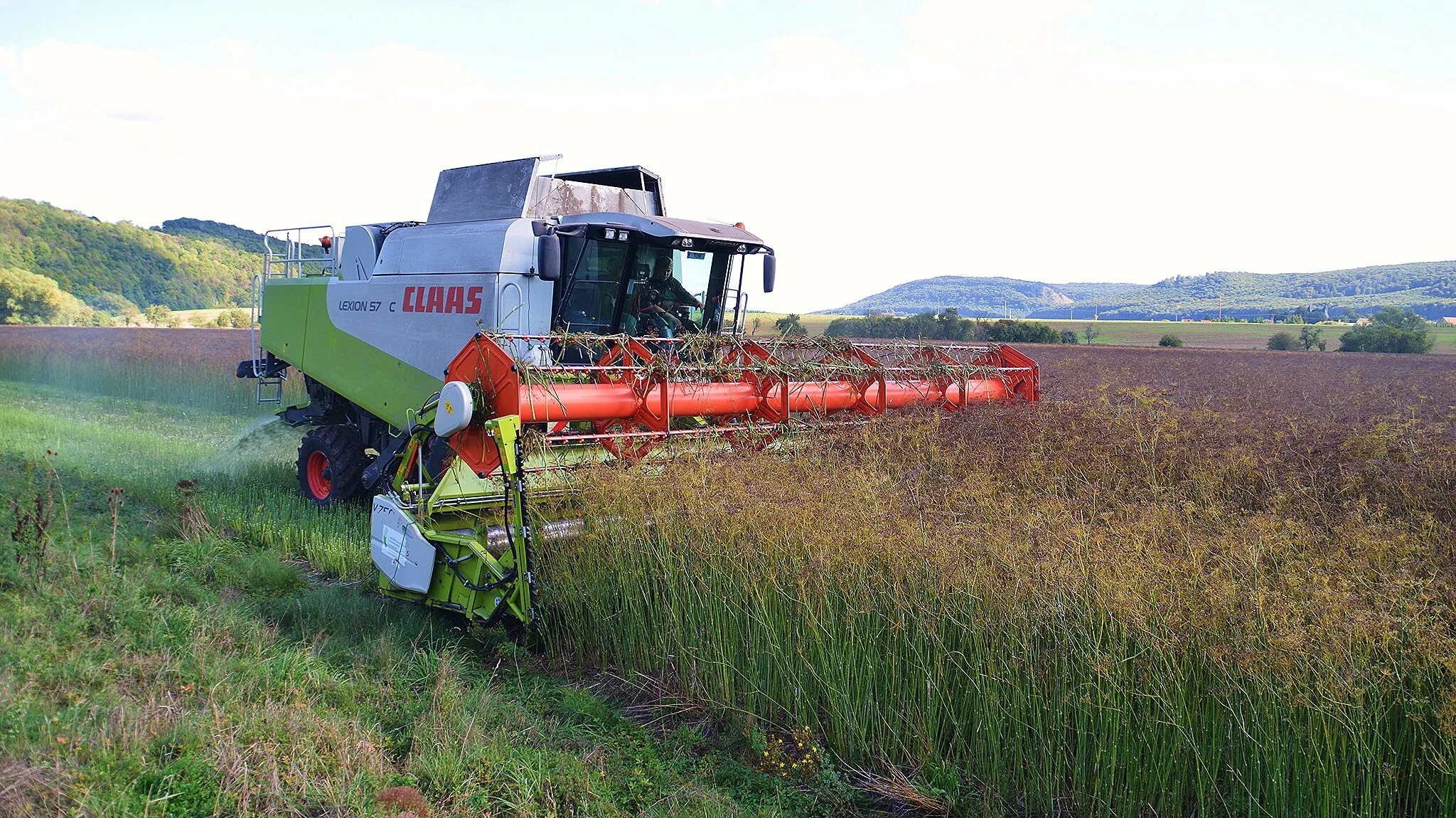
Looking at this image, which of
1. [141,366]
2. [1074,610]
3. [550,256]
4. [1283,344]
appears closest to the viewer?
[1074,610]

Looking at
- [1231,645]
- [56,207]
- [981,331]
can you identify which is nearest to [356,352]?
[1231,645]

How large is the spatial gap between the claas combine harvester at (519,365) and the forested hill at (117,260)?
49.9m

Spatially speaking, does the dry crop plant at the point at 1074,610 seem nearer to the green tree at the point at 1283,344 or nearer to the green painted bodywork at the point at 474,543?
the green painted bodywork at the point at 474,543

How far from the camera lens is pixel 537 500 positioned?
4.58 m

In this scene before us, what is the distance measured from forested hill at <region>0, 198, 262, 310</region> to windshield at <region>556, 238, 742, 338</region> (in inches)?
2039

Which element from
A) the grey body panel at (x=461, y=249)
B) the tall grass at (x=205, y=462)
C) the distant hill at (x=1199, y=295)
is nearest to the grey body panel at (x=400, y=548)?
the tall grass at (x=205, y=462)

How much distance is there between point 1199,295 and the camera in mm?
112125

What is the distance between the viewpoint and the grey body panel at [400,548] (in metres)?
4.61

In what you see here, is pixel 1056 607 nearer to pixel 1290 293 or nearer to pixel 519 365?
pixel 519 365

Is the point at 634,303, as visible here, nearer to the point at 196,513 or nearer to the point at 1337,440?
the point at 196,513

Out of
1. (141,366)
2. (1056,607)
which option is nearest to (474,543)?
(1056,607)

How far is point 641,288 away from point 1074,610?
499 centimetres

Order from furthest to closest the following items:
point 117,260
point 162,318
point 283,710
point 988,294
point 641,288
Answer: point 988,294 < point 117,260 < point 162,318 < point 641,288 < point 283,710

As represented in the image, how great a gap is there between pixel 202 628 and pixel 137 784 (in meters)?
1.47
